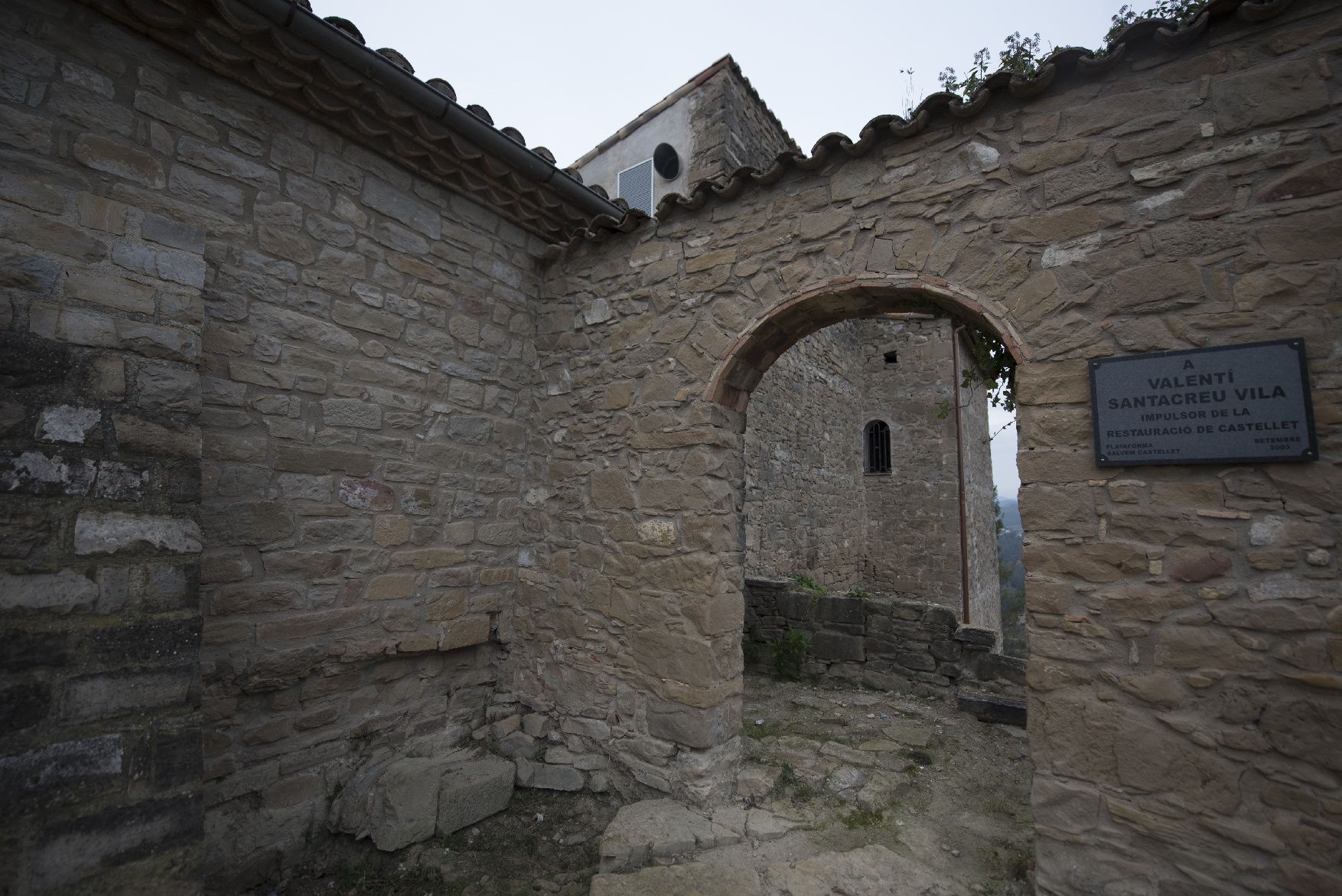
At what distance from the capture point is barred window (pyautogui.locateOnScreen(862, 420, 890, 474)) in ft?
39.8

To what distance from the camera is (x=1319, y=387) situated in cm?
218

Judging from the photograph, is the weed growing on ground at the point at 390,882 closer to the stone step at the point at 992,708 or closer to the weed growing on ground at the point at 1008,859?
the weed growing on ground at the point at 1008,859

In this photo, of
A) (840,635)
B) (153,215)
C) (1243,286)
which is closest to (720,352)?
(1243,286)

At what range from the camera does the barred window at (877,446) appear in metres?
12.1

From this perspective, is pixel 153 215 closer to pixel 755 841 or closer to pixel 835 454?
pixel 755 841

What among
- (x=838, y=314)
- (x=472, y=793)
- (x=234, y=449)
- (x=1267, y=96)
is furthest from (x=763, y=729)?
(x=1267, y=96)

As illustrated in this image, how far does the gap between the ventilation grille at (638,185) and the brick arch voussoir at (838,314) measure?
221 inches

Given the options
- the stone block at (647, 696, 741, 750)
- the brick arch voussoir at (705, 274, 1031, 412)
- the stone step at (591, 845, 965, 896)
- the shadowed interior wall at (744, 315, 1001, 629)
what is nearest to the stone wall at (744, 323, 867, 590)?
the shadowed interior wall at (744, 315, 1001, 629)

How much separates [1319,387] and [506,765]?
4.33 metres

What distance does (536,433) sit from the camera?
174 inches

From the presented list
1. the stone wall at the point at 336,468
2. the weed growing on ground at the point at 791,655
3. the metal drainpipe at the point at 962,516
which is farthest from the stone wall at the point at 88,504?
the metal drainpipe at the point at 962,516

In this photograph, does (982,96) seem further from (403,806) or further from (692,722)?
(403,806)

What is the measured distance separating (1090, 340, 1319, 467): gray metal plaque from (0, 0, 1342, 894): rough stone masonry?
0.22 ft

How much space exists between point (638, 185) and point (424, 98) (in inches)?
228
